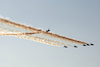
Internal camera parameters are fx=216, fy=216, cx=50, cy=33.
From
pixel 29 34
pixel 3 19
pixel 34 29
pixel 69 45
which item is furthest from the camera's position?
pixel 69 45

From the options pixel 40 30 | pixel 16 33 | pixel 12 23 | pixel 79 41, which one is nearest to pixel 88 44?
pixel 79 41

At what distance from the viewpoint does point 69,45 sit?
65188 mm

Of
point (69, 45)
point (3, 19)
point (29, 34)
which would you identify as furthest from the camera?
point (69, 45)

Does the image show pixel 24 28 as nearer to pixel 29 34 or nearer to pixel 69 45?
pixel 29 34

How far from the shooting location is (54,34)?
5838 centimetres

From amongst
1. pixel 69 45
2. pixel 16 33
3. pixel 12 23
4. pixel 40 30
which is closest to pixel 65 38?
pixel 69 45

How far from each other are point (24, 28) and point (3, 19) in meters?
5.43

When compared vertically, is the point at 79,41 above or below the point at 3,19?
below

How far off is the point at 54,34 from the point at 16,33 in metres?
10.2

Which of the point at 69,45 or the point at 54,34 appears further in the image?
the point at 69,45

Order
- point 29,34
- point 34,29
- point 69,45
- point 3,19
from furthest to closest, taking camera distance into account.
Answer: point 69,45
point 29,34
point 34,29
point 3,19

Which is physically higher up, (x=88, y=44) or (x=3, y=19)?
(x=3, y=19)

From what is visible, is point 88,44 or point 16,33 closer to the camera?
point 16,33

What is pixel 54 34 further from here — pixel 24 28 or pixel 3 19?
pixel 3 19
